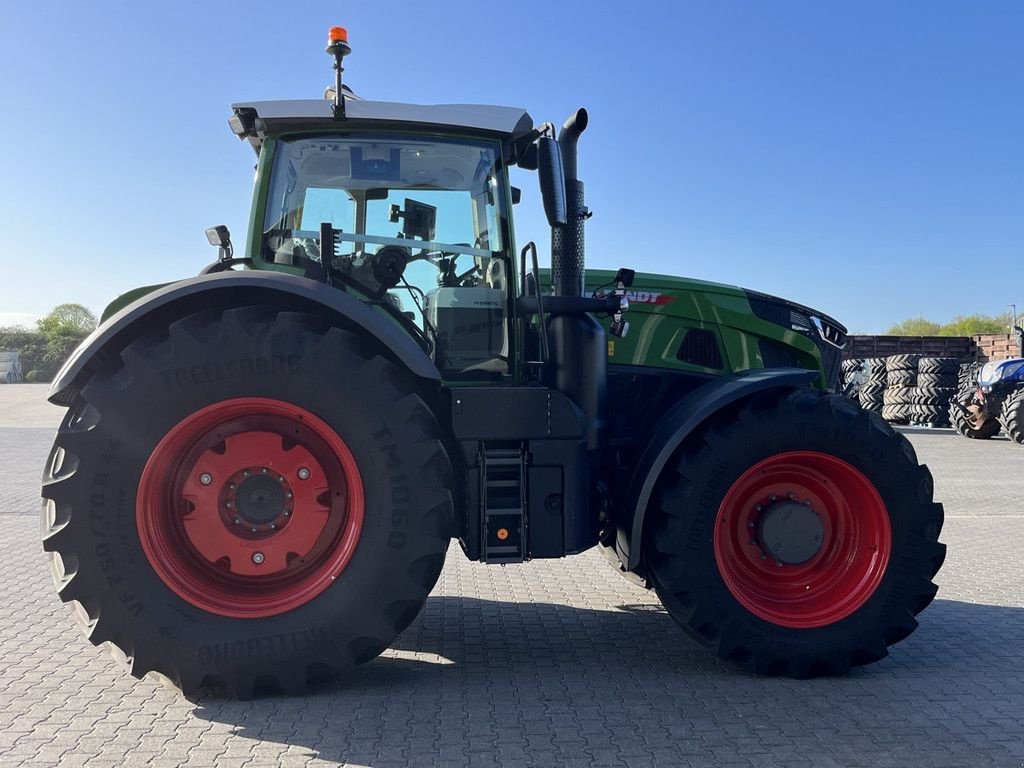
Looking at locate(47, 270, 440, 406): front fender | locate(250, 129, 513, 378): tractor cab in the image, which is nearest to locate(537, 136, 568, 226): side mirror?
locate(250, 129, 513, 378): tractor cab

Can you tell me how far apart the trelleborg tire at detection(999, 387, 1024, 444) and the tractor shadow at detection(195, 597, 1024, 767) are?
43.7ft

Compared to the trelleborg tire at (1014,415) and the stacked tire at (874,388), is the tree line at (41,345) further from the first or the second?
Answer: the trelleborg tire at (1014,415)

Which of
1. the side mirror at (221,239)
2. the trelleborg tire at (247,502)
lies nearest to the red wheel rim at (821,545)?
the trelleborg tire at (247,502)

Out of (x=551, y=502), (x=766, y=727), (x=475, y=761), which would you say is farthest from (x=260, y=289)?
(x=766, y=727)

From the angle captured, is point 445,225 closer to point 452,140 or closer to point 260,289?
point 452,140

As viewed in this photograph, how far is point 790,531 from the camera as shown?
4.14 metres

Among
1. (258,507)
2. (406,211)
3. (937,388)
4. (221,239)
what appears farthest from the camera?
(937,388)

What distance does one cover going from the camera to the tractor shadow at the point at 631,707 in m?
3.20

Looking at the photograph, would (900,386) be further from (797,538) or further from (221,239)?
(221,239)

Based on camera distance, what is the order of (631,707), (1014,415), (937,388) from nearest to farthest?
(631,707) < (1014,415) < (937,388)

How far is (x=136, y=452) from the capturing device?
11.7ft

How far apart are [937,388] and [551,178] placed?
1838 cm

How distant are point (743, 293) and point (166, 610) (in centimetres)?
336

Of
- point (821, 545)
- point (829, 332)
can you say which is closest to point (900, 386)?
point (829, 332)
